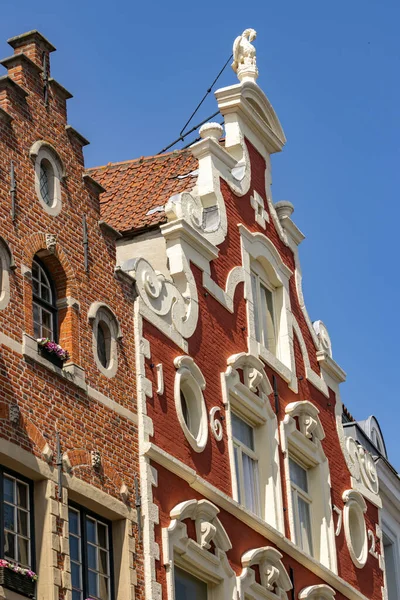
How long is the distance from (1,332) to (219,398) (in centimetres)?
615

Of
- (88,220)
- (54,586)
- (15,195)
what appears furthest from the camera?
(88,220)

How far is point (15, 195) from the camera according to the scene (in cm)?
2425

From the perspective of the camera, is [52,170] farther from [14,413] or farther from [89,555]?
[89,555]

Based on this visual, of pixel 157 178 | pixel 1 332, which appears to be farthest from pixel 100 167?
pixel 1 332

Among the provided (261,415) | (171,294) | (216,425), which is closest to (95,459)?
(216,425)

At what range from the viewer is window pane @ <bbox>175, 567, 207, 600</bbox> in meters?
25.7

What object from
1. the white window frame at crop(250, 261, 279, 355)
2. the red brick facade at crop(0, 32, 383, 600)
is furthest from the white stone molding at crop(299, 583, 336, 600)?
the white window frame at crop(250, 261, 279, 355)

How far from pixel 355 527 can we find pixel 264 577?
5.34m

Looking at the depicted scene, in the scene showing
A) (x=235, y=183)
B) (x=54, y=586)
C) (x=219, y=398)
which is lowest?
(x=54, y=586)

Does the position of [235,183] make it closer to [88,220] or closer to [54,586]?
[88,220]

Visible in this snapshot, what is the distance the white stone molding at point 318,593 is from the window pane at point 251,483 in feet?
5.31

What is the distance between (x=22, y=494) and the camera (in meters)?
22.7

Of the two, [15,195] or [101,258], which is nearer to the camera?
[15,195]

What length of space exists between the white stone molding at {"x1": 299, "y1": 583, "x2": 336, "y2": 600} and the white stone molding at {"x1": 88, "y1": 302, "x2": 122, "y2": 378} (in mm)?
6166
